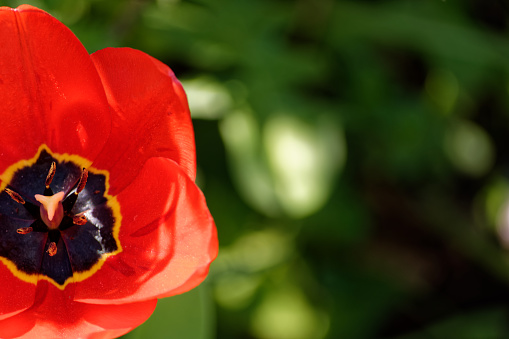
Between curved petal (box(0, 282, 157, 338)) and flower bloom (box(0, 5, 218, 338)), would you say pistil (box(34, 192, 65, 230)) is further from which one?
curved petal (box(0, 282, 157, 338))

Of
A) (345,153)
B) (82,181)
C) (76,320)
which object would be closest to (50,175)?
(82,181)

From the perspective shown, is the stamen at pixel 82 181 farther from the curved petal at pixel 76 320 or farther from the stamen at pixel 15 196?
the curved petal at pixel 76 320

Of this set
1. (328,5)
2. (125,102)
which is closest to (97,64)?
(125,102)

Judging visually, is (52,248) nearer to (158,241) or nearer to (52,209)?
(52,209)

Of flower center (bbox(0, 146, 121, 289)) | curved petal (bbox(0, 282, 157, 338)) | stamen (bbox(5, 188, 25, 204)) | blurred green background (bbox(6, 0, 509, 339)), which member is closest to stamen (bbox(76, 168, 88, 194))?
flower center (bbox(0, 146, 121, 289))

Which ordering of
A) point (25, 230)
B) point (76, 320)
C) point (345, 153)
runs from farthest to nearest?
point (345, 153) < point (25, 230) < point (76, 320)

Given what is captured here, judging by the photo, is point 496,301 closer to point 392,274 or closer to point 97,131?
point 392,274
